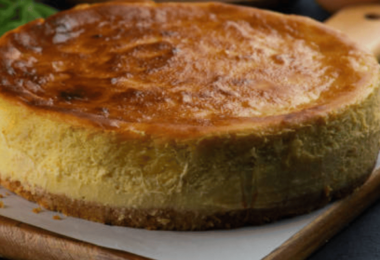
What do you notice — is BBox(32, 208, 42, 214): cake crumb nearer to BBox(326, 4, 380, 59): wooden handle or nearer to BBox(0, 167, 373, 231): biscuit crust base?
BBox(0, 167, 373, 231): biscuit crust base

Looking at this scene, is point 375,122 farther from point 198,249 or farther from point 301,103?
point 198,249

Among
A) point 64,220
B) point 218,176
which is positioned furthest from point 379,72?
point 64,220

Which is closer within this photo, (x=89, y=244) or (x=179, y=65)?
(x=89, y=244)

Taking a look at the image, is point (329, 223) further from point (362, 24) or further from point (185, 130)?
point (362, 24)

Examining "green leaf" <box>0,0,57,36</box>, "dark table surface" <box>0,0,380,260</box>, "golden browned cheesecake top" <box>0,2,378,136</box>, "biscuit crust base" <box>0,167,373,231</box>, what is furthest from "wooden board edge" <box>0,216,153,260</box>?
"green leaf" <box>0,0,57,36</box>

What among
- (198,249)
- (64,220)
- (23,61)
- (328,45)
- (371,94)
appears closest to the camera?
(198,249)

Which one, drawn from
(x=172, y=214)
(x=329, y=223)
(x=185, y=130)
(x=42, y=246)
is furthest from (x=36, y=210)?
(x=329, y=223)

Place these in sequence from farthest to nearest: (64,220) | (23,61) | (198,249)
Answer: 1. (23,61)
2. (64,220)
3. (198,249)
